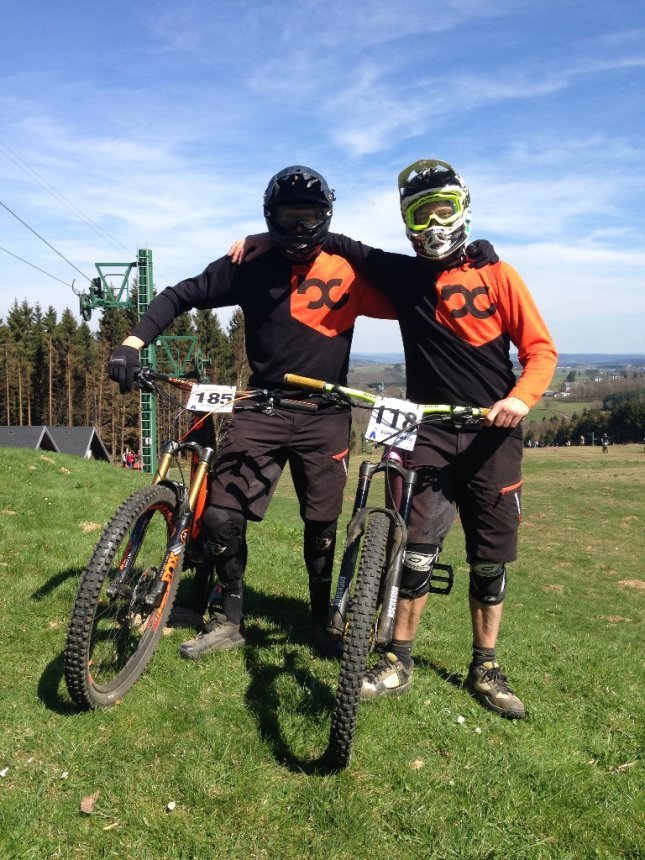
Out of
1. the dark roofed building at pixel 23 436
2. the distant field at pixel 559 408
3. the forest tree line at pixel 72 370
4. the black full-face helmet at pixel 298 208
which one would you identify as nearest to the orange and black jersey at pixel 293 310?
the black full-face helmet at pixel 298 208

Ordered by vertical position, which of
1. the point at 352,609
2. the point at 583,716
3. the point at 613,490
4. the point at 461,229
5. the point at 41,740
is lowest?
the point at 613,490

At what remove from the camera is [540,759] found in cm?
335

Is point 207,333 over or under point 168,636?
over

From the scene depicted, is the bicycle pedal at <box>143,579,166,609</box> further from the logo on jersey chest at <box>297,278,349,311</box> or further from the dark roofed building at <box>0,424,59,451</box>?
the dark roofed building at <box>0,424,59,451</box>

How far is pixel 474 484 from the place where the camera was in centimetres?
401

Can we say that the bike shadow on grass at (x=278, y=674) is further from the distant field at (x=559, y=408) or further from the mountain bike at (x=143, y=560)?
the distant field at (x=559, y=408)

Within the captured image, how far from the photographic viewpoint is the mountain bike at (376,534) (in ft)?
10.3

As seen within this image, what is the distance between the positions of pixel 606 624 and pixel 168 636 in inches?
388

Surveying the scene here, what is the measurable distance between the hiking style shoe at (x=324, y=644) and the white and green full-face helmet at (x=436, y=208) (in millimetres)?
2697

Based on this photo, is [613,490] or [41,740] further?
[613,490]

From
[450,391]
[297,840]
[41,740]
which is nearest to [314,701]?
[297,840]

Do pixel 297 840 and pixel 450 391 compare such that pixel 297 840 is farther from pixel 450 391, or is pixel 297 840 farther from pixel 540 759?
pixel 450 391

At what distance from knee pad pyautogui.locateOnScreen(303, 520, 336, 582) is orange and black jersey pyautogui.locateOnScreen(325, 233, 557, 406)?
1.14 m

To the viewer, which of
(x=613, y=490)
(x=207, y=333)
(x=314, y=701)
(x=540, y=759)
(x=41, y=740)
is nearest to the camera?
(x=41, y=740)
